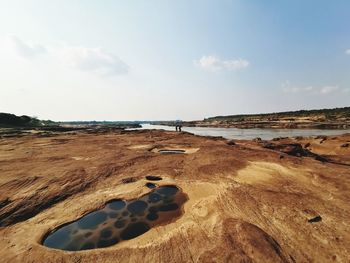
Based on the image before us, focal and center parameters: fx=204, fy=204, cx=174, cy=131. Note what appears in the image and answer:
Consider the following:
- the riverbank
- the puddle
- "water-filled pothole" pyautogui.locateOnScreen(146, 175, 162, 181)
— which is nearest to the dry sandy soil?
the puddle

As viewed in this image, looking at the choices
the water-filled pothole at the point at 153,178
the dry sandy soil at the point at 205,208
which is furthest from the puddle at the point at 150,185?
the water-filled pothole at the point at 153,178

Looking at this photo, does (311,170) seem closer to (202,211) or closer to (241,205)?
(241,205)

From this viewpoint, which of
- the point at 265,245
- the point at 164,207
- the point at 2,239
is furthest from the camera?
the point at 164,207

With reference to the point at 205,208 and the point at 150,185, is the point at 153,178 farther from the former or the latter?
the point at 205,208

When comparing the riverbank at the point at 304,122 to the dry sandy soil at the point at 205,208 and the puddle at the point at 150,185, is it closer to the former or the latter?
the dry sandy soil at the point at 205,208

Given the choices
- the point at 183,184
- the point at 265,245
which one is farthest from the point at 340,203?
the point at 183,184

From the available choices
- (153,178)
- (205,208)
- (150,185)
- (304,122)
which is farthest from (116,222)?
(304,122)

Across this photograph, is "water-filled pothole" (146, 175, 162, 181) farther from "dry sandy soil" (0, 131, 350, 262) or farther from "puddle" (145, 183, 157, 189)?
"puddle" (145, 183, 157, 189)
